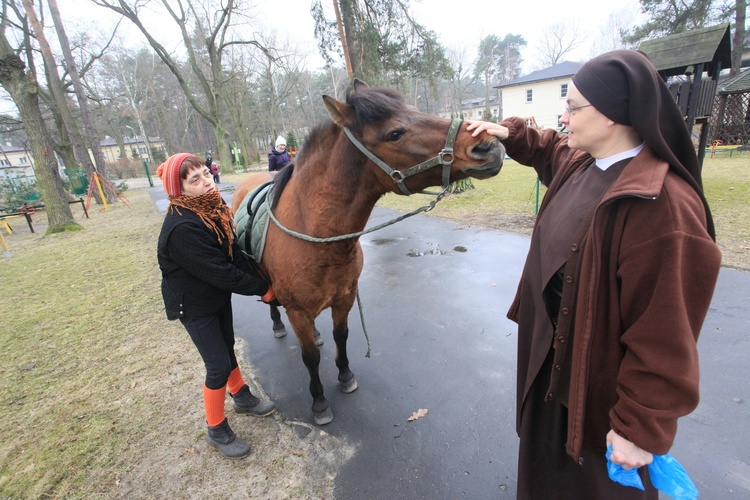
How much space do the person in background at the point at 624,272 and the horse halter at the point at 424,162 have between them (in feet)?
1.64

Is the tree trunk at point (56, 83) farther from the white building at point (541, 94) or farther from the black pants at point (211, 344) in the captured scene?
the white building at point (541, 94)

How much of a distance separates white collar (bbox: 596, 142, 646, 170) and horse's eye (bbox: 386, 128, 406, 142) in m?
0.91

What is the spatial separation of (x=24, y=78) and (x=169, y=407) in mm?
11899

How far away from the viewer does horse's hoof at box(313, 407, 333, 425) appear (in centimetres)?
262

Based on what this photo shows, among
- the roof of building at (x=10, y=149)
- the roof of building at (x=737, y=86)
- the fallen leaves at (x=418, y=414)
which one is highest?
the roof of building at (x=10, y=149)

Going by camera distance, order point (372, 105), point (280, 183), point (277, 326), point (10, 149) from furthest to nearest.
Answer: point (10, 149) → point (277, 326) → point (280, 183) → point (372, 105)

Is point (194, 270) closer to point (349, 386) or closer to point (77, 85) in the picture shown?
point (349, 386)

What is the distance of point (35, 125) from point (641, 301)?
14237 millimetres

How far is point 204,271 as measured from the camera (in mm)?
2062

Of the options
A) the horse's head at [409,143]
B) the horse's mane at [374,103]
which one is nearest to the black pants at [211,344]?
the horse's head at [409,143]

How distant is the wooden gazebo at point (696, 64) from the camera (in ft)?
21.1

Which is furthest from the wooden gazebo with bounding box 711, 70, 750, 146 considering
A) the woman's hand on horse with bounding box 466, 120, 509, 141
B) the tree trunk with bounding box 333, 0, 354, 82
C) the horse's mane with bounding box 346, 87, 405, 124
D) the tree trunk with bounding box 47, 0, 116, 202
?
the tree trunk with bounding box 47, 0, 116, 202

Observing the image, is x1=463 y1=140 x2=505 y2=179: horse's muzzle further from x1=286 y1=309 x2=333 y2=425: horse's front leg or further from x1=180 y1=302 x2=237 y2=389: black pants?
x1=180 y1=302 x2=237 y2=389: black pants

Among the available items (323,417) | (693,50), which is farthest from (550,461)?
(693,50)
